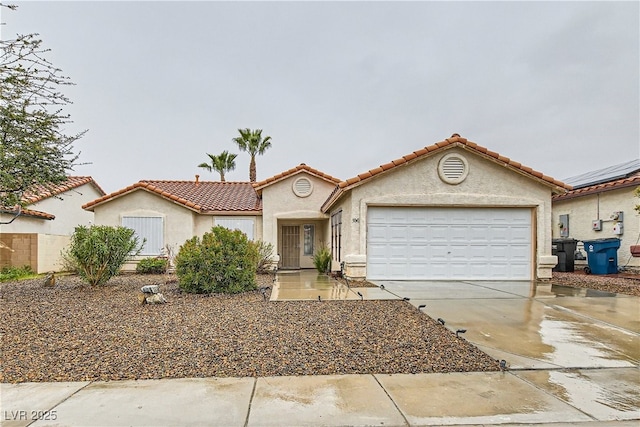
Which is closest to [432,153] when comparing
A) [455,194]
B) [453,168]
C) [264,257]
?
[453,168]

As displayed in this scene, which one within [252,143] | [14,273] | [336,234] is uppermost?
[252,143]

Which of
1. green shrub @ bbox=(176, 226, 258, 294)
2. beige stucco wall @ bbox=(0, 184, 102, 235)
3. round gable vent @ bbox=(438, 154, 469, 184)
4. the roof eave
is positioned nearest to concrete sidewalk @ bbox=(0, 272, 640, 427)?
green shrub @ bbox=(176, 226, 258, 294)

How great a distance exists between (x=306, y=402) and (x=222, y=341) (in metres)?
2.32

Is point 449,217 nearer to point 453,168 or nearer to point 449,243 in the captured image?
point 449,243

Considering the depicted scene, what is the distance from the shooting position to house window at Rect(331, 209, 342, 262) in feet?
49.9

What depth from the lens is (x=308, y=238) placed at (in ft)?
68.4

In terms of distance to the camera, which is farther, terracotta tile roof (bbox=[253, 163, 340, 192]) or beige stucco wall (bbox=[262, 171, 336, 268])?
beige stucco wall (bbox=[262, 171, 336, 268])

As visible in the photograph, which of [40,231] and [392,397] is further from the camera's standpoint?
[40,231]

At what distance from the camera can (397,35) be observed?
17.3 m

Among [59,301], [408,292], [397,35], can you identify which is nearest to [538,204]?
[408,292]

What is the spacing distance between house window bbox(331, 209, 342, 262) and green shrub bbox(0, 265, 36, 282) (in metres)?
12.1

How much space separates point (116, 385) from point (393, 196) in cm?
1019

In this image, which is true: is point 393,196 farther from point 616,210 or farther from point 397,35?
point 616,210

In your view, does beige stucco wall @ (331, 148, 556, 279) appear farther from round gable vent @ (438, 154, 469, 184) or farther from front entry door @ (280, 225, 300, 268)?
front entry door @ (280, 225, 300, 268)
